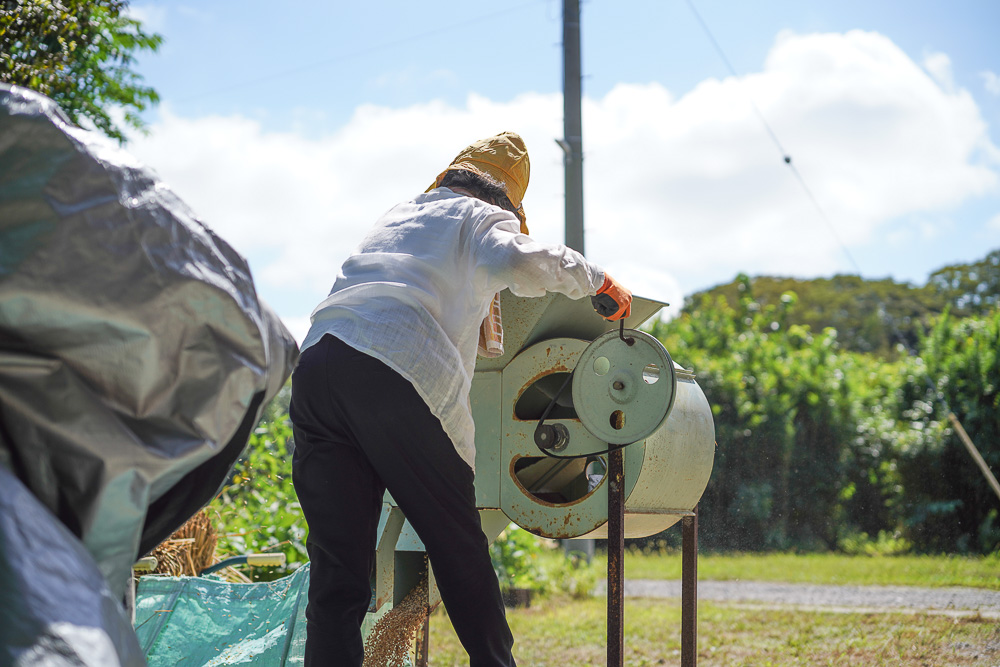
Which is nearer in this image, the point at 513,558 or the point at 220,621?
the point at 220,621

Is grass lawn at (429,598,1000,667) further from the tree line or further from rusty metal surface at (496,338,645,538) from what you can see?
the tree line

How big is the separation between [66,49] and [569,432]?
23.2 feet

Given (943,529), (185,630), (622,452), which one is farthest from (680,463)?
(943,529)

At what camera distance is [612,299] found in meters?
2.52

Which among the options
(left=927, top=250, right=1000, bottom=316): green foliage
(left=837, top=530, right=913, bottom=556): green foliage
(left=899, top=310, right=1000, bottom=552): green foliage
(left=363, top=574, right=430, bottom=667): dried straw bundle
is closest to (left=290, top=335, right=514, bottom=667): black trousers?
(left=363, top=574, right=430, bottom=667): dried straw bundle

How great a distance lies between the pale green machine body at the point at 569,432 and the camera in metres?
2.80

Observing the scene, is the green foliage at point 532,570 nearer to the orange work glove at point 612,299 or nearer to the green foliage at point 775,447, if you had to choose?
the green foliage at point 775,447

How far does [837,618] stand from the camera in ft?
18.7

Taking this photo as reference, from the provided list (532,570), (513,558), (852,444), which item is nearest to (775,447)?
(852,444)

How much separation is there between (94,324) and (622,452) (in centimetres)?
204

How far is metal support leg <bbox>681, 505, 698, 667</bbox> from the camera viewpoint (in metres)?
3.08

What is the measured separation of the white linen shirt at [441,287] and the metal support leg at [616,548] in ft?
2.28

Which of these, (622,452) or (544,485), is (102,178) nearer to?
(622,452)

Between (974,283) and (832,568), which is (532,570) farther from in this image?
(974,283)
